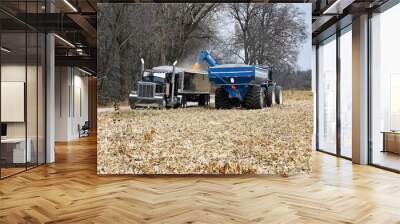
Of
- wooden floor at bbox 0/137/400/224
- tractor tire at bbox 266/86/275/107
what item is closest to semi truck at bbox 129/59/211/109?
tractor tire at bbox 266/86/275/107

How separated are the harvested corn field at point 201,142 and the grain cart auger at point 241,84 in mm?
239

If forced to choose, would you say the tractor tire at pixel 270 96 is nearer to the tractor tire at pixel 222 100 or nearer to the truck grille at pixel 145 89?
the tractor tire at pixel 222 100

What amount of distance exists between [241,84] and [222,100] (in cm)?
42

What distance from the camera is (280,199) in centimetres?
512

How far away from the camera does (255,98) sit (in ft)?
22.6

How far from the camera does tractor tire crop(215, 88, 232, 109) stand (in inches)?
271

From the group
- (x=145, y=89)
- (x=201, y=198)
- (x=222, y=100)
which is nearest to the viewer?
(x=201, y=198)

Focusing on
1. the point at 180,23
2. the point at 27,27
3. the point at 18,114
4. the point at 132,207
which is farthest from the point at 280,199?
the point at 27,27

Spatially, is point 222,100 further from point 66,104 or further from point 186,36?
point 66,104

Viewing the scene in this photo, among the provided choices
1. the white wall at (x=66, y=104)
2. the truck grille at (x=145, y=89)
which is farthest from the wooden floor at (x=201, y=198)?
the white wall at (x=66, y=104)

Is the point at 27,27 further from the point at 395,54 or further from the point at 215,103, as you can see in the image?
the point at 395,54

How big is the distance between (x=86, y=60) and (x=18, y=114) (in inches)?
250

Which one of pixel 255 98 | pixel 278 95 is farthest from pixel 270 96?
pixel 255 98

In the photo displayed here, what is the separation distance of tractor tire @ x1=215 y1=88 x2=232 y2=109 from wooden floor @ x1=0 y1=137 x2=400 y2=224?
3.89ft
